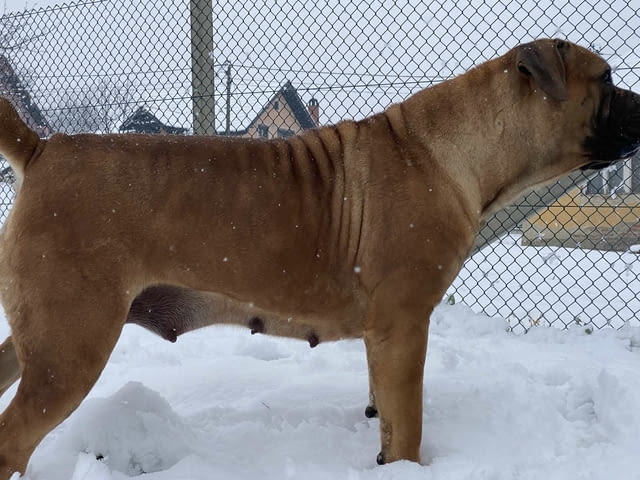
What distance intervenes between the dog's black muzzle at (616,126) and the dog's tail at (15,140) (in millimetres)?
2376

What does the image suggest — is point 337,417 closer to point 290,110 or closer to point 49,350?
point 49,350

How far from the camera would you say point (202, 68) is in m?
5.60

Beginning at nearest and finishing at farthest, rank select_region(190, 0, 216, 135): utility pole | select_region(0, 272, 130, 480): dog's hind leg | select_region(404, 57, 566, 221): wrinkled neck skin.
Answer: select_region(0, 272, 130, 480): dog's hind leg
select_region(404, 57, 566, 221): wrinkled neck skin
select_region(190, 0, 216, 135): utility pole

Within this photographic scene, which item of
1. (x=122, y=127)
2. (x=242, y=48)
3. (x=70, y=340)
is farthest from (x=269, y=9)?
(x=70, y=340)

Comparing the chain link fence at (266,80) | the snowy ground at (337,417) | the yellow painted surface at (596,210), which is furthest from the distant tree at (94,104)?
the yellow painted surface at (596,210)

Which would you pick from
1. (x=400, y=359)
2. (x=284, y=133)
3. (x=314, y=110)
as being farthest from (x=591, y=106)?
(x=284, y=133)

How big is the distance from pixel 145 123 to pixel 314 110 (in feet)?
6.40

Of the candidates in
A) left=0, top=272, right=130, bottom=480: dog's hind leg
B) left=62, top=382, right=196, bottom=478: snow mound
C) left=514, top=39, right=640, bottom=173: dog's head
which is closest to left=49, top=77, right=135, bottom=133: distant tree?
left=62, top=382, right=196, bottom=478: snow mound

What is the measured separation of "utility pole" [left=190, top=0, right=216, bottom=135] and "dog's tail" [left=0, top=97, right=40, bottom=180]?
2.92 m

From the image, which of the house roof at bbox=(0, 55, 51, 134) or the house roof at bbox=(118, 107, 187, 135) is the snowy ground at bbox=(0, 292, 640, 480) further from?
the house roof at bbox=(0, 55, 51, 134)

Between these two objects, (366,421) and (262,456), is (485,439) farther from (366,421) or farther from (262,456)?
(262,456)

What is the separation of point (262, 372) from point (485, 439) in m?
1.47

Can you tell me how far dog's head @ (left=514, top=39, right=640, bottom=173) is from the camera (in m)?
3.04

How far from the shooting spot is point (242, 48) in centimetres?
600
